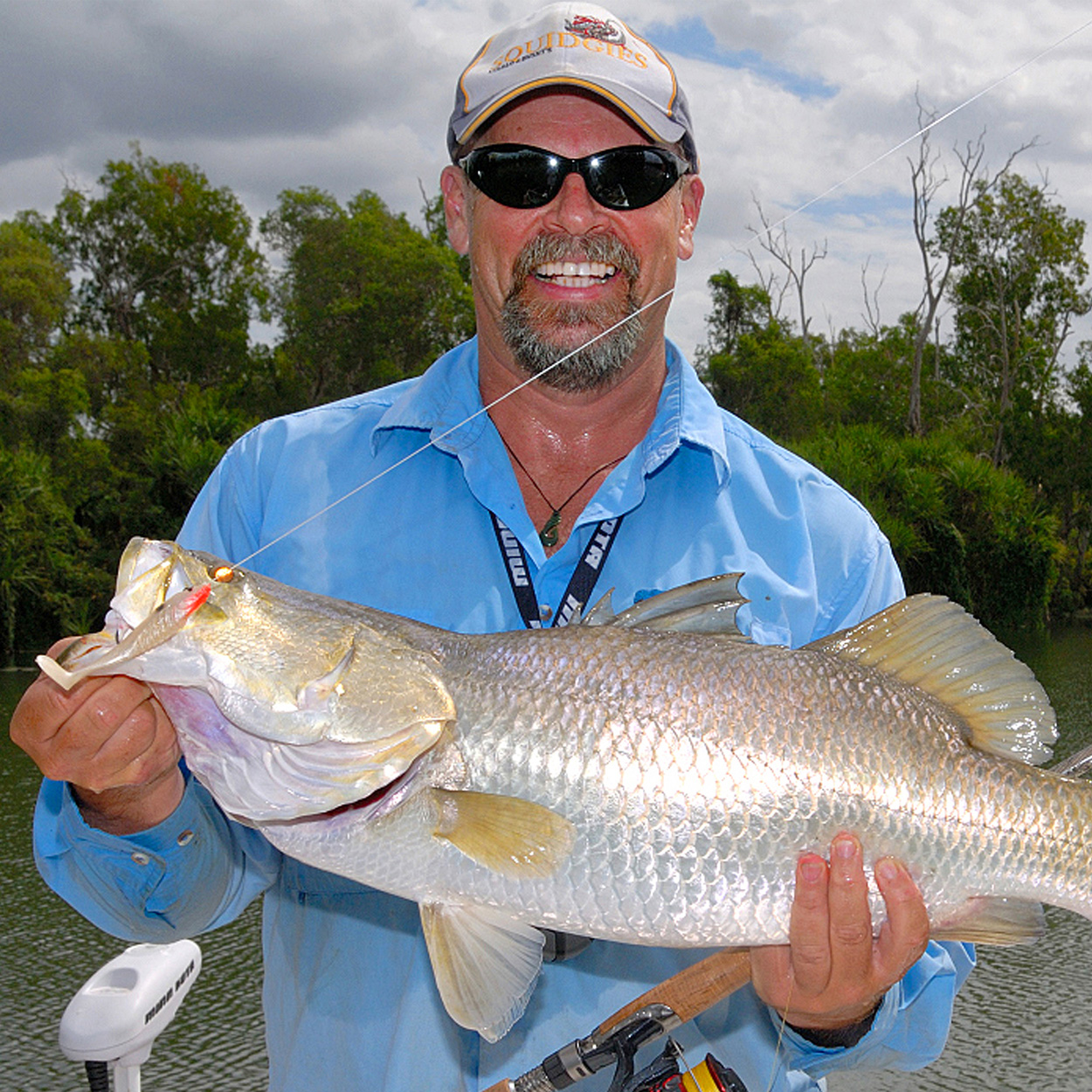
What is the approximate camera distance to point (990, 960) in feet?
23.8

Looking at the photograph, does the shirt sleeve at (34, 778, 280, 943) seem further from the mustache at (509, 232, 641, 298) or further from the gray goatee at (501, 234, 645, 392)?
the mustache at (509, 232, 641, 298)

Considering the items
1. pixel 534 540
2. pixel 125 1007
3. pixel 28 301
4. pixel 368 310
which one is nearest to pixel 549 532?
pixel 534 540

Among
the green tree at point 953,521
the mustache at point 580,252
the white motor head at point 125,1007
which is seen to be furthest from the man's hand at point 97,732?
the green tree at point 953,521

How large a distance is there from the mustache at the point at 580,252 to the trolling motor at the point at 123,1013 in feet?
7.45

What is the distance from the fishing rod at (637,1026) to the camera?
1.95 metres

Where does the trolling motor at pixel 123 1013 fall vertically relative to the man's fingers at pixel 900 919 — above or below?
below

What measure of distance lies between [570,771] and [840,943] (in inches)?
20.9

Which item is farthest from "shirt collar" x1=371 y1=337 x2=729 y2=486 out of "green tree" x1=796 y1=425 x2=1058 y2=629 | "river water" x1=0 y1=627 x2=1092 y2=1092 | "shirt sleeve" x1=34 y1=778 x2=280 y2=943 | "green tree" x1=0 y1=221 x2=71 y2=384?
"green tree" x1=0 y1=221 x2=71 y2=384

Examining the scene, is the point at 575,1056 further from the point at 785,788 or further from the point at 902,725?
the point at 902,725

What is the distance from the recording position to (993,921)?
1918mm

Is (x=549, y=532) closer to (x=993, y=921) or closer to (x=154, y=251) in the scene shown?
(x=993, y=921)

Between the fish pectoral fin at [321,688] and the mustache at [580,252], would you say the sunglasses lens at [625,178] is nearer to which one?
the mustache at [580,252]

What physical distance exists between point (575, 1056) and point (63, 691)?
40.6 inches

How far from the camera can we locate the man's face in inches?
106
